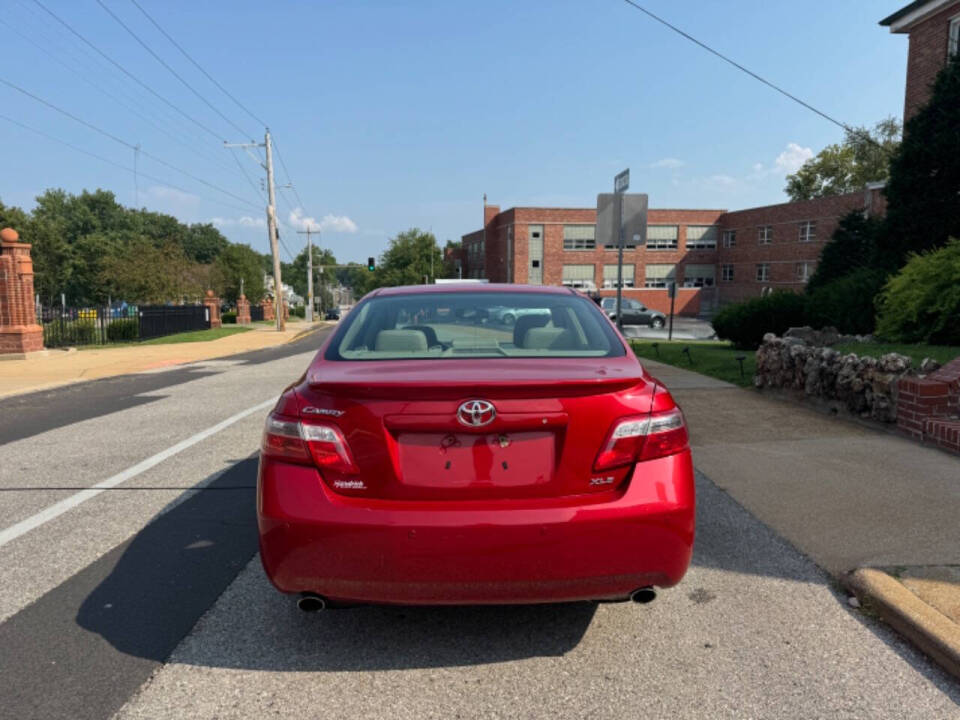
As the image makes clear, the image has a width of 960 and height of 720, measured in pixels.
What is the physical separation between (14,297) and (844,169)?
72938 mm

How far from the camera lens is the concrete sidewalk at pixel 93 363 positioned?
1359 cm

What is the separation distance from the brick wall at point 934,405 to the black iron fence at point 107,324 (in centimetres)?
2530

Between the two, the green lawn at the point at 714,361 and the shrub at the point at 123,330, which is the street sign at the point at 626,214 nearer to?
the green lawn at the point at 714,361

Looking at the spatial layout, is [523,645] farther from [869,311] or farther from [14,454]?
[869,311]

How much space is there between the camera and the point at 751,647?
296 centimetres

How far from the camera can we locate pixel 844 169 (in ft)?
225

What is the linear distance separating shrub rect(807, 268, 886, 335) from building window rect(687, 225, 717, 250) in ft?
193

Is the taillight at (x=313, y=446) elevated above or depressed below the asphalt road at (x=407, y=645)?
above

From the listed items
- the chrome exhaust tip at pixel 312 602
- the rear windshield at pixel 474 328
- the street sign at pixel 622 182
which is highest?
the street sign at pixel 622 182

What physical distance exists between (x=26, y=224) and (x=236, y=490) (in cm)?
8457

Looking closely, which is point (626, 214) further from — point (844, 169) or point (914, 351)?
point (844, 169)

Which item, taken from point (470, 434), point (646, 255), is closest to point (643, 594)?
point (470, 434)

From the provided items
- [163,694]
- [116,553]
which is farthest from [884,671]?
[116,553]

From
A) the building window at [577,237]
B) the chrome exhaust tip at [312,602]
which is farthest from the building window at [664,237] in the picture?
the chrome exhaust tip at [312,602]
